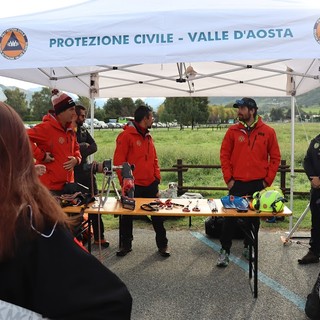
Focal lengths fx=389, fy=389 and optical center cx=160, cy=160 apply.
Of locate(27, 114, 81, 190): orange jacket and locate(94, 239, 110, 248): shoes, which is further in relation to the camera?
locate(94, 239, 110, 248): shoes

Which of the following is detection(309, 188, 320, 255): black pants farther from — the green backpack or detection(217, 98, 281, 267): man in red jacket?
the green backpack

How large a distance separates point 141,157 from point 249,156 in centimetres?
133

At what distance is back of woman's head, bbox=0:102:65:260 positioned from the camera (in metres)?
1.00

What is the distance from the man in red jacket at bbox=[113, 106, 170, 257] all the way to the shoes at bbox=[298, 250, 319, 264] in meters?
1.64

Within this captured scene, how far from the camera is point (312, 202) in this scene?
4.68 meters

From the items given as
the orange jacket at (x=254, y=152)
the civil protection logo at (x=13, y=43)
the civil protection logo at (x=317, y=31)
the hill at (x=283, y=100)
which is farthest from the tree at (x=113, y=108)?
the civil protection logo at (x=317, y=31)

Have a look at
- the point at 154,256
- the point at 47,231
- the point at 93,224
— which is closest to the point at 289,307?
the point at 154,256

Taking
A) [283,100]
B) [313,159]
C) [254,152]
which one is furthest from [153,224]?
[283,100]

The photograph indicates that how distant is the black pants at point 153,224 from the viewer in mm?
4977

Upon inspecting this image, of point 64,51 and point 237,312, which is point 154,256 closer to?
point 237,312

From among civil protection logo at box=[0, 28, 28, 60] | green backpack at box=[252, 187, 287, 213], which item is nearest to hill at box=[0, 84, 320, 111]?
civil protection logo at box=[0, 28, 28, 60]

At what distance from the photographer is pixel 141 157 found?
193 inches

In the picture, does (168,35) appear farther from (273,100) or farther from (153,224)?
(273,100)

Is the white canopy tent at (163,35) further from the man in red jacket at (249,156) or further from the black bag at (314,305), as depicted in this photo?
the black bag at (314,305)
